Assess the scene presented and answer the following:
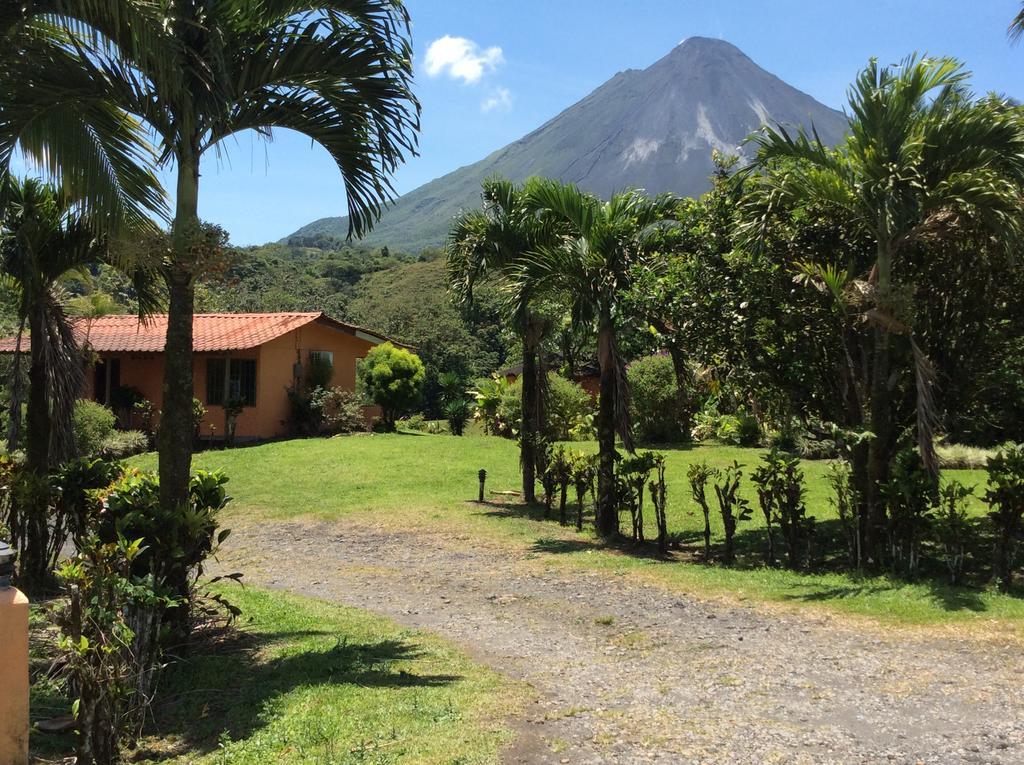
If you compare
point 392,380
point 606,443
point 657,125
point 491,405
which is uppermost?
point 657,125

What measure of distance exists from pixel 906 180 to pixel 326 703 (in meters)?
7.09

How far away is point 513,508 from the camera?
1475cm

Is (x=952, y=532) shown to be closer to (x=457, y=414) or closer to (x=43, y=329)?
(x=43, y=329)

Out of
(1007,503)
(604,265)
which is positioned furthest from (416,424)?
(1007,503)

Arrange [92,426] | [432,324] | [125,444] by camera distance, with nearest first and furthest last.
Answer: [92,426] < [125,444] < [432,324]

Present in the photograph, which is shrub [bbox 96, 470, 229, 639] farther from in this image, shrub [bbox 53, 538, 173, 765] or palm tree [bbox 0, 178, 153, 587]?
palm tree [bbox 0, 178, 153, 587]

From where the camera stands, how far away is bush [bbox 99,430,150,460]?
2034 cm

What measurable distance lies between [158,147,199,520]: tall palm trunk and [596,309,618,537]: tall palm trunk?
6.61 m

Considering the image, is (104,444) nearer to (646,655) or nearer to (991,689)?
(646,655)

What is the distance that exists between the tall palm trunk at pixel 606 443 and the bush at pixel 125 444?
42.3 feet

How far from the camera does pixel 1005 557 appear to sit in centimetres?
837

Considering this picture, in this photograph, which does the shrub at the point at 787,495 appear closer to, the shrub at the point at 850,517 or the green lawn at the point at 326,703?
the shrub at the point at 850,517

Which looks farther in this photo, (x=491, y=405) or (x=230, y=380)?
(x=491, y=405)

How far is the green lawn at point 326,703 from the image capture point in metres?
4.51
